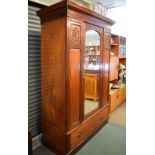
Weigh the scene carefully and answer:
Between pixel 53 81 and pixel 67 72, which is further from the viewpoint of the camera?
pixel 53 81

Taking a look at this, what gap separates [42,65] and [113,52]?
276cm

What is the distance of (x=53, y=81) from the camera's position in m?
2.27

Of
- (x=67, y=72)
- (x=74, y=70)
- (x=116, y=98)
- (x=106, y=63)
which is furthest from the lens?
(x=116, y=98)

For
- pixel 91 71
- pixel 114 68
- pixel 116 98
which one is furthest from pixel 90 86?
pixel 114 68

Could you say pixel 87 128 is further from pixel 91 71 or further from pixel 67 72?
pixel 67 72

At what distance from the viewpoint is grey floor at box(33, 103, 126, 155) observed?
2383mm

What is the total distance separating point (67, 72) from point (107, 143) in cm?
139

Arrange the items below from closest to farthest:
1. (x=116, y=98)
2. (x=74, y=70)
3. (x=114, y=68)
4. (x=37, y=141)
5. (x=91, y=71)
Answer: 1. (x=74, y=70)
2. (x=37, y=141)
3. (x=91, y=71)
4. (x=116, y=98)
5. (x=114, y=68)

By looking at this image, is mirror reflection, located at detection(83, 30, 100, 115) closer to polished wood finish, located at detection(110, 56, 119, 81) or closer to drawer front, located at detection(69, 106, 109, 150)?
drawer front, located at detection(69, 106, 109, 150)

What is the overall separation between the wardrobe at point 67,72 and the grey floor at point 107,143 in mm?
104

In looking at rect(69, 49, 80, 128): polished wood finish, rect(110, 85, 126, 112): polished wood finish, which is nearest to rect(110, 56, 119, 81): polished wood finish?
rect(110, 85, 126, 112): polished wood finish

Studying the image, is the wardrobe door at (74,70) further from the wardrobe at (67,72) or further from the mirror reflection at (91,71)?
the mirror reflection at (91,71)
